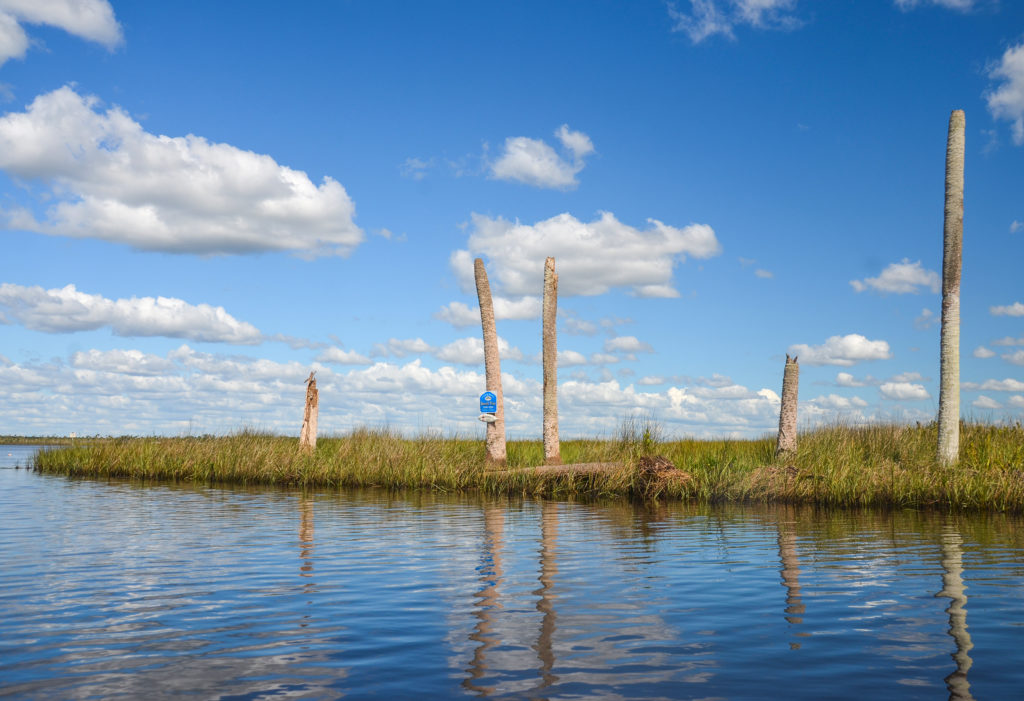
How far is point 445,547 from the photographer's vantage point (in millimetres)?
11250

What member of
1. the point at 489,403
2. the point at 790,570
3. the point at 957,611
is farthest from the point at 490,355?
the point at 957,611

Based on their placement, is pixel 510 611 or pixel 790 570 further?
pixel 790 570

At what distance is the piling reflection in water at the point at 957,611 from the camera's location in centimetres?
507

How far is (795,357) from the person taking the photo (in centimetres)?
2181

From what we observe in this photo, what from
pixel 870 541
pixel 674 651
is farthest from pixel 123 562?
pixel 870 541

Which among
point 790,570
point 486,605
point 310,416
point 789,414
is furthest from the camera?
point 310,416

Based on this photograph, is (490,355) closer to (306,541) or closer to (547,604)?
(306,541)

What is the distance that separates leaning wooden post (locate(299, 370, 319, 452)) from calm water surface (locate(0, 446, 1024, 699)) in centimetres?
1541

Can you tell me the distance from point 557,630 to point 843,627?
240 cm

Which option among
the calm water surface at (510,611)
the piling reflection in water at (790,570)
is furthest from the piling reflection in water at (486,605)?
the piling reflection in water at (790,570)

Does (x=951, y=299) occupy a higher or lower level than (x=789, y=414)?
higher

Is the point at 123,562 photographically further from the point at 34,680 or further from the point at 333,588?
the point at 34,680

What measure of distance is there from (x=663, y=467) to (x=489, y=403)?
604 centimetres

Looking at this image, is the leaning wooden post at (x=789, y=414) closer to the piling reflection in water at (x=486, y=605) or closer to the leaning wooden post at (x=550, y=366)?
the leaning wooden post at (x=550, y=366)
